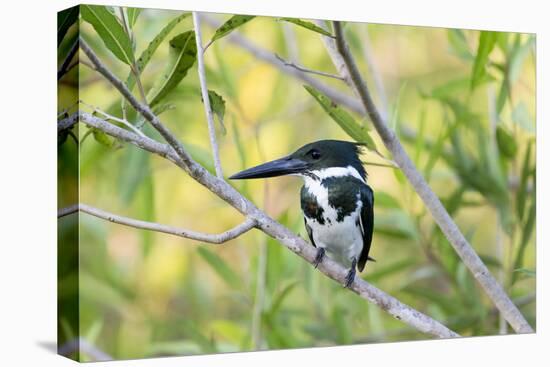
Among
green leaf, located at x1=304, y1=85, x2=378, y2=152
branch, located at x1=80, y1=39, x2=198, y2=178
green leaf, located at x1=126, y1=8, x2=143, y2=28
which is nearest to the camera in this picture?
branch, located at x1=80, y1=39, x2=198, y2=178

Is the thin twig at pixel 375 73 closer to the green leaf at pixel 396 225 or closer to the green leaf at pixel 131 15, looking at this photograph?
the green leaf at pixel 396 225

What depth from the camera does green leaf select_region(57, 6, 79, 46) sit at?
321 cm

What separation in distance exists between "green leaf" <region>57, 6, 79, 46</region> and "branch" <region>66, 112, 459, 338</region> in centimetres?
31

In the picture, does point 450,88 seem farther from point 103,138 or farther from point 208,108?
point 103,138

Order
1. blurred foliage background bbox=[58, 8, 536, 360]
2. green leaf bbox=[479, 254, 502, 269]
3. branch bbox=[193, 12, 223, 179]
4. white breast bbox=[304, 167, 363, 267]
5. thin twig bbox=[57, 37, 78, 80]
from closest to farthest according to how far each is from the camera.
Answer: branch bbox=[193, 12, 223, 179] < thin twig bbox=[57, 37, 78, 80] < white breast bbox=[304, 167, 363, 267] < blurred foliage background bbox=[58, 8, 536, 360] < green leaf bbox=[479, 254, 502, 269]

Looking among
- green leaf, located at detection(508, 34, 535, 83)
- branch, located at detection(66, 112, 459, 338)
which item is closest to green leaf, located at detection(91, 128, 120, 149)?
branch, located at detection(66, 112, 459, 338)

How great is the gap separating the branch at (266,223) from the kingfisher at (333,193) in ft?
0.40

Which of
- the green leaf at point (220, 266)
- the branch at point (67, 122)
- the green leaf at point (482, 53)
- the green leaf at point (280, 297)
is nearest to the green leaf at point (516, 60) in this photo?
the green leaf at point (482, 53)

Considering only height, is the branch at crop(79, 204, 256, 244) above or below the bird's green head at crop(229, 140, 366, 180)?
below

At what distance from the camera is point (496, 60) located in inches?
170

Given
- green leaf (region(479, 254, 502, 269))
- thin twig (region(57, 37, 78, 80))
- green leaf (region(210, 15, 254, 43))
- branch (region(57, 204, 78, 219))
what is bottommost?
green leaf (region(479, 254, 502, 269))

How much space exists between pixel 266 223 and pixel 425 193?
0.63 meters

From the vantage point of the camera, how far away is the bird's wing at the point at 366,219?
11.7 ft

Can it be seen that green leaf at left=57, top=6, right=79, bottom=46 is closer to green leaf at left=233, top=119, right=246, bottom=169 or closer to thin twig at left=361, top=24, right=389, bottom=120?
green leaf at left=233, top=119, right=246, bottom=169
